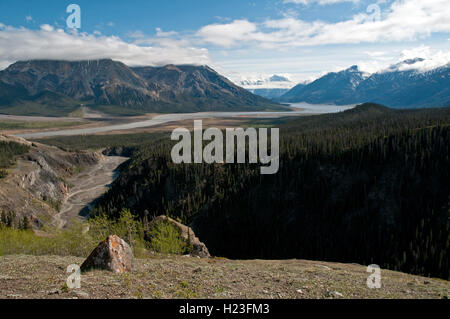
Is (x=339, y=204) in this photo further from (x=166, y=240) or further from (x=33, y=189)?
(x=33, y=189)

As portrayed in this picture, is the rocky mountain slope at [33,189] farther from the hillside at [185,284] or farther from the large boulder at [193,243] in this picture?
the hillside at [185,284]

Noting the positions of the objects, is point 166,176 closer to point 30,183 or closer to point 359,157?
point 30,183

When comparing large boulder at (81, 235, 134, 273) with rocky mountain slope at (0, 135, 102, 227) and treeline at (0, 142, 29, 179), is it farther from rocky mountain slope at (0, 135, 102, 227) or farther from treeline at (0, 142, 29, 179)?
treeline at (0, 142, 29, 179)

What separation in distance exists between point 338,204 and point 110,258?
295ft

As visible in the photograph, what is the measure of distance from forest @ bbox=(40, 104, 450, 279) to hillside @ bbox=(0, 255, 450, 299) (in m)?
47.4

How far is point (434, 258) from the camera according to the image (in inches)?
2852

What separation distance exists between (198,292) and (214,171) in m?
107

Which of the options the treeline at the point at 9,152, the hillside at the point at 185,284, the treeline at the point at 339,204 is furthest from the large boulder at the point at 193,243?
the treeline at the point at 9,152

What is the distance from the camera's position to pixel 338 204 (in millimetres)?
100250

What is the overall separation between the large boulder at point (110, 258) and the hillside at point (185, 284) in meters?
0.91

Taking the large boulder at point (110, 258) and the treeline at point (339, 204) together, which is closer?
the large boulder at point (110, 258)

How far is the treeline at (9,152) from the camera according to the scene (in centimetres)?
14688

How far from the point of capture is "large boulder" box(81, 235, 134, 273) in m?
25.1
